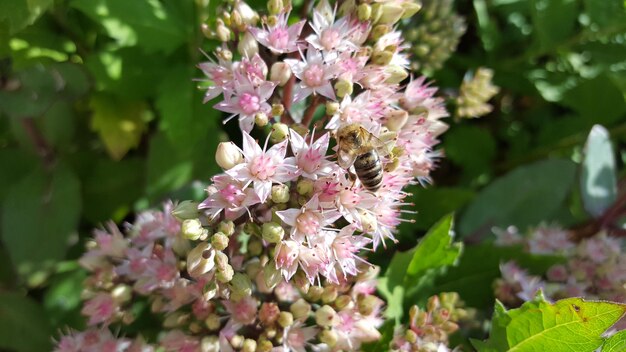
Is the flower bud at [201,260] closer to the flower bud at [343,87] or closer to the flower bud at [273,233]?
the flower bud at [273,233]

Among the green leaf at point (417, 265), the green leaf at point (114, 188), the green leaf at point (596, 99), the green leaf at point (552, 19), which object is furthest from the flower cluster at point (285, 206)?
the green leaf at point (596, 99)

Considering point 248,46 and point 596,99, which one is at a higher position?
point 248,46

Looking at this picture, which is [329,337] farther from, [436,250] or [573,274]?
[573,274]

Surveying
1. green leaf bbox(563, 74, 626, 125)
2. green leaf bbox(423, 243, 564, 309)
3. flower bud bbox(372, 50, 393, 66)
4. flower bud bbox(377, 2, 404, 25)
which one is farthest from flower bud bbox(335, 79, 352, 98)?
green leaf bbox(563, 74, 626, 125)

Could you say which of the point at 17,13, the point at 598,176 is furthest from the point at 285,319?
the point at 598,176

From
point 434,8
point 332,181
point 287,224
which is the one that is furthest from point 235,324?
point 434,8
